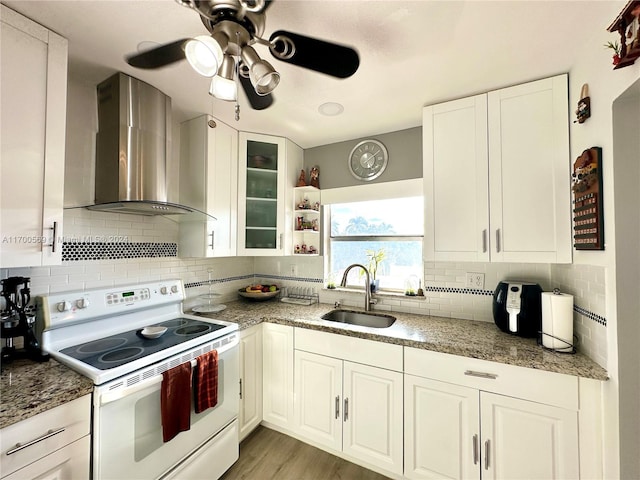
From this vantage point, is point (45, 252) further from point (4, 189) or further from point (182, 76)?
point (182, 76)

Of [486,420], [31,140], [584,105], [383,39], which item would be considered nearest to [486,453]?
[486,420]

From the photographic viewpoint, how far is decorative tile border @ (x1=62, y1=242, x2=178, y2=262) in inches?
63.9

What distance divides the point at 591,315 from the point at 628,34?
46.3 inches

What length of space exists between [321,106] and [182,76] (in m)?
0.88

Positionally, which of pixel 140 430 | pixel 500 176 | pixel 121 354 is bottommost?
pixel 140 430

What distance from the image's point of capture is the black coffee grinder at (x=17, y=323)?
129 cm

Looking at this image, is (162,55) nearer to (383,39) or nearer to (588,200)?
(383,39)

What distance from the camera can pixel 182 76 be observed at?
158 cm

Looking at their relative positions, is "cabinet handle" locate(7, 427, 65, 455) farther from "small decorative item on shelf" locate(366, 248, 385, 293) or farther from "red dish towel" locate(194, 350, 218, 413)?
"small decorative item on shelf" locate(366, 248, 385, 293)

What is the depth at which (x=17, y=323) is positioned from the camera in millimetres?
1310

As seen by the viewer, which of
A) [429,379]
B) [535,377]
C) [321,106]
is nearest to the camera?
[535,377]

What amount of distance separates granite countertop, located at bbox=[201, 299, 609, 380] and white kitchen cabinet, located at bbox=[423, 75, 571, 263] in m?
0.48

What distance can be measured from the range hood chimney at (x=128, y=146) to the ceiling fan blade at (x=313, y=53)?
1058 mm

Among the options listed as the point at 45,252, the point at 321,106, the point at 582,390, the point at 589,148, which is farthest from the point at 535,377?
the point at 45,252
